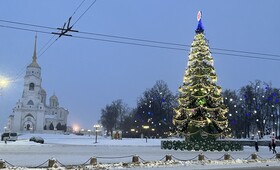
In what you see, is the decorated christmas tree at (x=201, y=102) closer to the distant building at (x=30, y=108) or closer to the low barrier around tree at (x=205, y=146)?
the low barrier around tree at (x=205, y=146)

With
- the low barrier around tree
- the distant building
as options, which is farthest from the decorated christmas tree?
the distant building

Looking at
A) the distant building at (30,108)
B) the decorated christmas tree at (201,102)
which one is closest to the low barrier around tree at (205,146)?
the decorated christmas tree at (201,102)

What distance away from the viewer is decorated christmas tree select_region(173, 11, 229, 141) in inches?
1527

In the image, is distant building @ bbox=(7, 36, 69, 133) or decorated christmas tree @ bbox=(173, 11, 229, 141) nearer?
decorated christmas tree @ bbox=(173, 11, 229, 141)

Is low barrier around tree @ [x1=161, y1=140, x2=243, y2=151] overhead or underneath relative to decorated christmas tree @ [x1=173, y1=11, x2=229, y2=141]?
underneath

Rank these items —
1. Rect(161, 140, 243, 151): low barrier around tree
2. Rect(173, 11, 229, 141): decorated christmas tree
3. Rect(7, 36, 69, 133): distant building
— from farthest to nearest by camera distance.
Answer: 1. Rect(7, 36, 69, 133): distant building
2. Rect(173, 11, 229, 141): decorated christmas tree
3. Rect(161, 140, 243, 151): low barrier around tree

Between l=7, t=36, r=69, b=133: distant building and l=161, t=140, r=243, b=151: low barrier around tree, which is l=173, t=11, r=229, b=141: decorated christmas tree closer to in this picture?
l=161, t=140, r=243, b=151: low barrier around tree

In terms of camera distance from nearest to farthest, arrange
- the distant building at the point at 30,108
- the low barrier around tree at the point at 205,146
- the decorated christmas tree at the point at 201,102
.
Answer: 1. the low barrier around tree at the point at 205,146
2. the decorated christmas tree at the point at 201,102
3. the distant building at the point at 30,108

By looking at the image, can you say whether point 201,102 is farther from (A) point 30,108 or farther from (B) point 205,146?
(A) point 30,108

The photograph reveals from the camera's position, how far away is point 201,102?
38969mm

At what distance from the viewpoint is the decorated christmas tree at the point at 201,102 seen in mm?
38781

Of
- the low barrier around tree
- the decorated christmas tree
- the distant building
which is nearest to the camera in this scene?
the low barrier around tree

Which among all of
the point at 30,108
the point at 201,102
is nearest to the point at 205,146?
the point at 201,102

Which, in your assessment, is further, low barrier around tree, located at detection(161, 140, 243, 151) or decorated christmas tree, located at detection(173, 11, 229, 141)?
decorated christmas tree, located at detection(173, 11, 229, 141)
